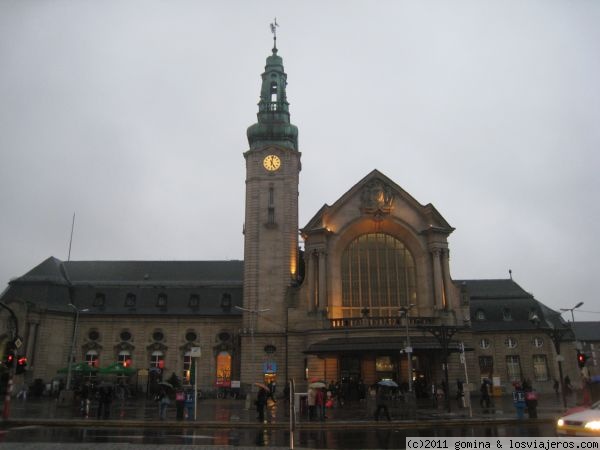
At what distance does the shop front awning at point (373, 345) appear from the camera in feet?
140

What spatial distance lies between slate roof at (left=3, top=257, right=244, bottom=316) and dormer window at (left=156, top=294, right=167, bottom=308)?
0.50ft

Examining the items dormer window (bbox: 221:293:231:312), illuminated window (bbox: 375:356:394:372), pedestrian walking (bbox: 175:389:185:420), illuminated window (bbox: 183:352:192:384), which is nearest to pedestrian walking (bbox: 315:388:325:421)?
pedestrian walking (bbox: 175:389:185:420)

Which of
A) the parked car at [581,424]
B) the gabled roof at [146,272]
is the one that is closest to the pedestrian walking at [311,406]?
the parked car at [581,424]

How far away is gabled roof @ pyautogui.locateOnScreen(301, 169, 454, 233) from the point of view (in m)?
51.1

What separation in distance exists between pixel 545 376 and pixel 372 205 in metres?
26.3

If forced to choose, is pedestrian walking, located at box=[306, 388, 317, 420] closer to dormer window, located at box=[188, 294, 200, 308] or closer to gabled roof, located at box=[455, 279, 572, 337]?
gabled roof, located at box=[455, 279, 572, 337]

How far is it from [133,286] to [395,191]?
3303 cm

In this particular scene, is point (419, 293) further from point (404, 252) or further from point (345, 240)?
point (345, 240)

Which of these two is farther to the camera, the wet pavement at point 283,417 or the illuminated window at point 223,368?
the illuminated window at point 223,368

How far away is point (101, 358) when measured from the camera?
58.5 meters

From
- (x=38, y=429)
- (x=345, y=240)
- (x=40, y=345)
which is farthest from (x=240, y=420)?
(x=40, y=345)

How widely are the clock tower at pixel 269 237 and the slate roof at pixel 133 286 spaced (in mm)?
9636

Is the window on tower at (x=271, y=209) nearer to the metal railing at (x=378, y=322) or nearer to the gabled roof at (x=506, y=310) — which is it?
the metal railing at (x=378, y=322)

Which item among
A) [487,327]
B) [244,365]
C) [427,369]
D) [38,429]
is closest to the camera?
[38,429]
